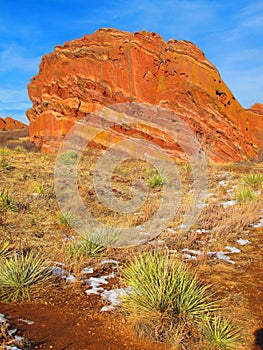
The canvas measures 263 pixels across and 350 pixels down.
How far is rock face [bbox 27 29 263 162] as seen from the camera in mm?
18234

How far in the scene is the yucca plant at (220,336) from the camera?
273 cm

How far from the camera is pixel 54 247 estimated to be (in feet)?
17.8

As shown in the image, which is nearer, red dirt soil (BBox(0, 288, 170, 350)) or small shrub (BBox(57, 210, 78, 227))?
red dirt soil (BBox(0, 288, 170, 350))

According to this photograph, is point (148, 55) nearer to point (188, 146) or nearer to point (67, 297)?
point (188, 146)

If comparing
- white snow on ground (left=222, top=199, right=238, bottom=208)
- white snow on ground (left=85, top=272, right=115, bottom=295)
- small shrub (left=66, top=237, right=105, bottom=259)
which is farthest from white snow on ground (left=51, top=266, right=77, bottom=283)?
white snow on ground (left=222, top=199, right=238, bottom=208)

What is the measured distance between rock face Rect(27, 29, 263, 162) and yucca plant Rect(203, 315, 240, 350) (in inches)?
601

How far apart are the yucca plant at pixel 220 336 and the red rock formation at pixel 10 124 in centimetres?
6980

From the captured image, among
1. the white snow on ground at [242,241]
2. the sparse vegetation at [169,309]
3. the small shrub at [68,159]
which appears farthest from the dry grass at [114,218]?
the small shrub at [68,159]

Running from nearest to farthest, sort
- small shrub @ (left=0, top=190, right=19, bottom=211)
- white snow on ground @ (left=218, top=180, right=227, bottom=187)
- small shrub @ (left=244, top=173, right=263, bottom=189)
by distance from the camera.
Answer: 1. small shrub @ (left=0, top=190, right=19, bottom=211)
2. small shrub @ (left=244, top=173, right=263, bottom=189)
3. white snow on ground @ (left=218, top=180, right=227, bottom=187)

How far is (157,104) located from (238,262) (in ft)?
48.2

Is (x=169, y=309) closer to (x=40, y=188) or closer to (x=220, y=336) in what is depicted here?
(x=220, y=336)

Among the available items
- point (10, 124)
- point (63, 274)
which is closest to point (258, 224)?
point (63, 274)

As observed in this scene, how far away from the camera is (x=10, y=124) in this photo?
225 ft

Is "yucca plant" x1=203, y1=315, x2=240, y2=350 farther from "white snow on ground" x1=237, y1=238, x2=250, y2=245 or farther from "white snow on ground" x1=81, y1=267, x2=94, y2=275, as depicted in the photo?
"white snow on ground" x1=237, y1=238, x2=250, y2=245
